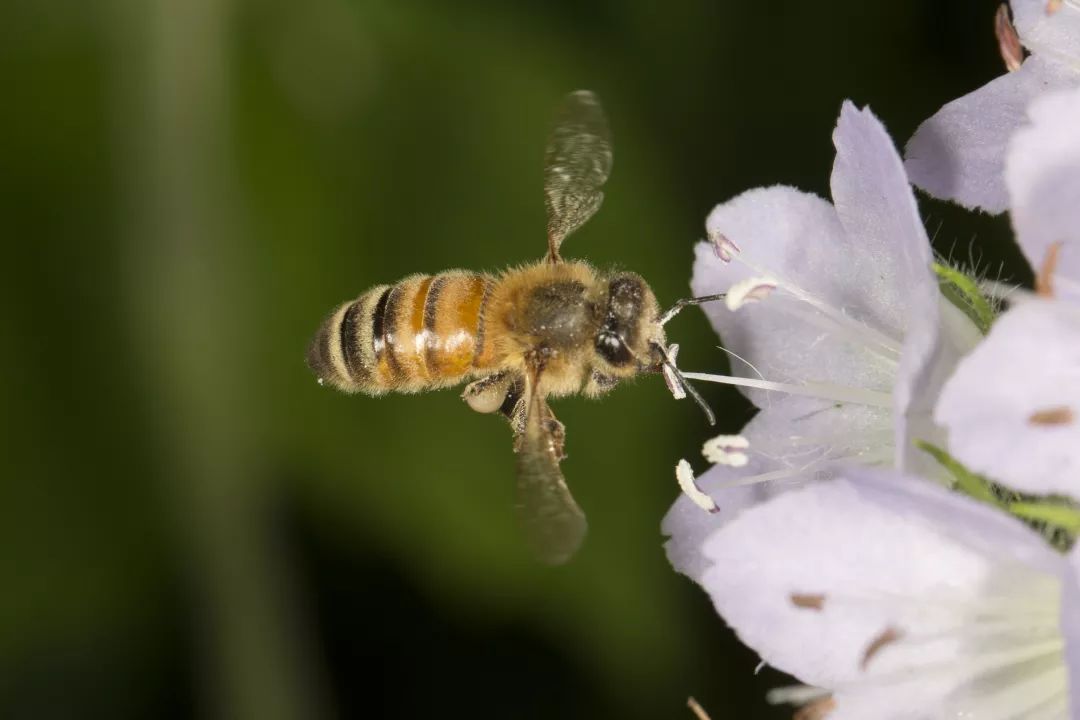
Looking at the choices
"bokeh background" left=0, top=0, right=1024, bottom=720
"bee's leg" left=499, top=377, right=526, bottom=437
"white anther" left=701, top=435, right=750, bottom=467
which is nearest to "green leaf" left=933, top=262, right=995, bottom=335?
"white anther" left=701, top=435, right=750, bottom=467

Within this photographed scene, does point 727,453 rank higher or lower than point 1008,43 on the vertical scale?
lower

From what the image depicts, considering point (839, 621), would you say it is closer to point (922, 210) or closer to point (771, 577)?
point (771, 577)

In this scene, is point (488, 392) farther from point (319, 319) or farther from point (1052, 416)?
point (319, 319)

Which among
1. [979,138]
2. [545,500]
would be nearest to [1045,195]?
Result: [979,138]

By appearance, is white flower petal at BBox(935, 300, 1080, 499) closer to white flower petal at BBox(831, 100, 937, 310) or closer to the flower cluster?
the flower cluster

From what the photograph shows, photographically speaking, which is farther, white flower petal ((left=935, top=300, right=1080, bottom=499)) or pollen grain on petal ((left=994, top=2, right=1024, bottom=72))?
pollen grain on petal ((left=994, top=2, right=1024, bottom=72))

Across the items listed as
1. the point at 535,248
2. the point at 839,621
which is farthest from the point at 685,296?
the point at 839,621
